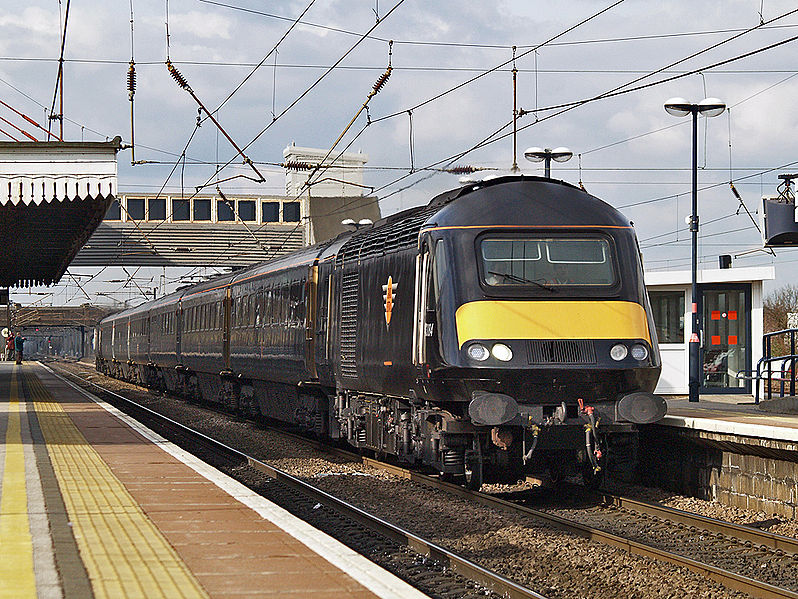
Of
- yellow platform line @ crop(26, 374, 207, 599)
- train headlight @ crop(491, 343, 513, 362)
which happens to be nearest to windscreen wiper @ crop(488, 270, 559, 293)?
train headlight @ crop(491, 343, 513, 362)

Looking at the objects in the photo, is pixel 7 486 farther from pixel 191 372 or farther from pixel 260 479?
pixel 191 372

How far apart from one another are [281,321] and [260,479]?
571cm

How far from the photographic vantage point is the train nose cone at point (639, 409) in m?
11.7

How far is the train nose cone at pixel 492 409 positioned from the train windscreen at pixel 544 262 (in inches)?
54.9

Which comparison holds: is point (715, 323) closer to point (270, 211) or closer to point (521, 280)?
point (521, 280)

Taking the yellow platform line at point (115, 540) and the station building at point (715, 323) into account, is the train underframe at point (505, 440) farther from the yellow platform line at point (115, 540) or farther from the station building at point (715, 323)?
the station building at point (715, 323)

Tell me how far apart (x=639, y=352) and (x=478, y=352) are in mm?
1843

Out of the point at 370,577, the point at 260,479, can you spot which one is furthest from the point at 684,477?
the point at 370,577

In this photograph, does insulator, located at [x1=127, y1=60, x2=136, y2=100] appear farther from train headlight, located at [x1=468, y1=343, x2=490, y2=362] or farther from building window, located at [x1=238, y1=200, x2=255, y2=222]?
building window, located at [x1=238, y1=200, x2=255, y2=222]

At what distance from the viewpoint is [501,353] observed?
11.8m

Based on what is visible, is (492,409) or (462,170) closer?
(492,409)

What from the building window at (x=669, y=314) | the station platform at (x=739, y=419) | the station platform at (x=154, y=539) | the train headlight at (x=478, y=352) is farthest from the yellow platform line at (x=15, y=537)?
the building window at (x=669, y=314)

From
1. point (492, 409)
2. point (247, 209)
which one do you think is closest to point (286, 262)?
point (492, 409)

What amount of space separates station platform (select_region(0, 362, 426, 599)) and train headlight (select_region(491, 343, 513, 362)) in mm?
2991
